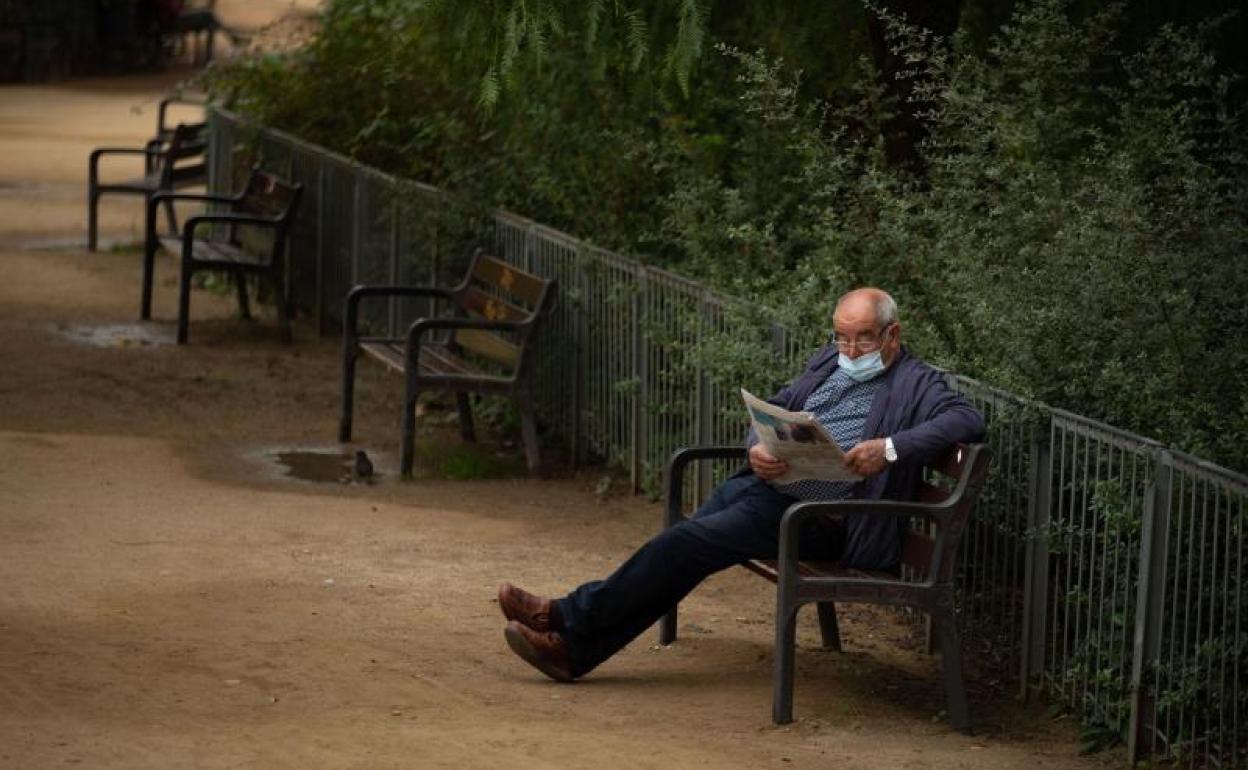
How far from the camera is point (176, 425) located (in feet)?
44.8

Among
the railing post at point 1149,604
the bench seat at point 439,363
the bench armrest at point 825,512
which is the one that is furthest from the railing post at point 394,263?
the railing post at point 1149,604

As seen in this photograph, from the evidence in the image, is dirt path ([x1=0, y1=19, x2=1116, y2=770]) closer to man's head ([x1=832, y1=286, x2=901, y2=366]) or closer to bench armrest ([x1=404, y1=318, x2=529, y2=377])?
bench armrest ([x1=404, y1=318, x2=529, y2=377])

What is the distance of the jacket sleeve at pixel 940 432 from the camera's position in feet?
25.8

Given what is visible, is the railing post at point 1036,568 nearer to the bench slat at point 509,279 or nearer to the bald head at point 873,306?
the bald head at point 873,306

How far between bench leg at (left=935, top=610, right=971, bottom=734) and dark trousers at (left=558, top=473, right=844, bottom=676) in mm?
575

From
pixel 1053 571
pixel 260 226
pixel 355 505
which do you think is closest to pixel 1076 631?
pixel 1053 571

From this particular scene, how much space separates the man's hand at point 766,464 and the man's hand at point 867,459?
24 cm

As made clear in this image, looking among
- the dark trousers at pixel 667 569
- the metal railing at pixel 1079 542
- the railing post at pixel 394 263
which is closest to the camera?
the metal railing at pixel 1079 542

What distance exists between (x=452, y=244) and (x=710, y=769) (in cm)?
750

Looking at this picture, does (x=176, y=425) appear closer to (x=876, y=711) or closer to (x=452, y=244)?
(x=452, y=244)

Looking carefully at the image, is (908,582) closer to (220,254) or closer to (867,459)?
(867,459)

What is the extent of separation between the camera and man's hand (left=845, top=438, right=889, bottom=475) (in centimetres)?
790

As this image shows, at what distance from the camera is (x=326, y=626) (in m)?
8.94

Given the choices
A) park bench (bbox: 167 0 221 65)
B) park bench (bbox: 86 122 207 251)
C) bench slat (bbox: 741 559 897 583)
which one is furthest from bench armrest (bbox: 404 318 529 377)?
park bench (bbox: 167 0 221 65)
